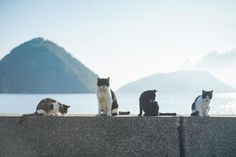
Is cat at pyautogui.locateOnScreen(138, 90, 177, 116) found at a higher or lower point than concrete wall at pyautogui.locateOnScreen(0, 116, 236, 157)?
higher

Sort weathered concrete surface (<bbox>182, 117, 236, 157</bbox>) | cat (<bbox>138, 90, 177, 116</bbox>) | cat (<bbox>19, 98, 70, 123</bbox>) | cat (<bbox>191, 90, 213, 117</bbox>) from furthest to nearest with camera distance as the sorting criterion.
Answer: cat (<bbox>19, 98, 70, 123</bbox>)
cat (<bbox>191, 90, 213, 117</bbox>)
cat (<bbox>138, 90, 177, 116</bbox>)
weathered concrete surface (<bbox>182, 117, 236, 157</bbox>)

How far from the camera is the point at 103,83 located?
28.6 ft

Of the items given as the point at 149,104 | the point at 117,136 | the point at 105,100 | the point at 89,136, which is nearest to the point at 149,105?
Result: the point at 149,104

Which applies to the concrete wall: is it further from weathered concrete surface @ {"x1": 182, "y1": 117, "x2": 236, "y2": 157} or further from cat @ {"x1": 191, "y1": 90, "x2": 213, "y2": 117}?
cat @ {"x1": 191, "y1": 90, "x2": 213, "y2": 117}

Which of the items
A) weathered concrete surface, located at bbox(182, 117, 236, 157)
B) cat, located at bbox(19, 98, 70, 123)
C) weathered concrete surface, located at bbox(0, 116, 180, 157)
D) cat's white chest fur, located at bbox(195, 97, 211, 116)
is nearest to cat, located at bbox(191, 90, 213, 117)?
cat's white chest fur, located at bbox(195, 97, 211, 116)

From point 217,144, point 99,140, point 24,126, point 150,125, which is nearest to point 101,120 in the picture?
point 99,140

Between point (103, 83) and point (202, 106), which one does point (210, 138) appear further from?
point (103, 83)

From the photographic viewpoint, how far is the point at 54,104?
30.8ft

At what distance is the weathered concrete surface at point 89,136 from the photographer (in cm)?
753

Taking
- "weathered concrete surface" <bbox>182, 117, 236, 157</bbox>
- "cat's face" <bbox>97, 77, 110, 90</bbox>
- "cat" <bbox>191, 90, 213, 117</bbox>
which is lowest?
"weathered concrete surface" <bbox>182, 117, 236, 157</bbox>

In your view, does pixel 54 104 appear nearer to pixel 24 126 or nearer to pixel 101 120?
pixel 24 126

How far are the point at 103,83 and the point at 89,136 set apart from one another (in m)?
1.41

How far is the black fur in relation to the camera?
338 inches

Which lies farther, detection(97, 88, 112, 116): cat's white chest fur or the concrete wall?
detection(97, 88, 112, 116): cat's white chest fur
